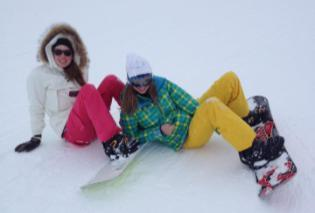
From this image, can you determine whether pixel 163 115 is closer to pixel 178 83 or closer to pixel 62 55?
pixel 62 55

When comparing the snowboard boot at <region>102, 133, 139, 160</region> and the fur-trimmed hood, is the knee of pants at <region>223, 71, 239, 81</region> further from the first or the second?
the fur-trimmed hood

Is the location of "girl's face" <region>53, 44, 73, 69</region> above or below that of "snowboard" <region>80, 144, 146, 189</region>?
above

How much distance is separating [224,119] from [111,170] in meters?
0.74

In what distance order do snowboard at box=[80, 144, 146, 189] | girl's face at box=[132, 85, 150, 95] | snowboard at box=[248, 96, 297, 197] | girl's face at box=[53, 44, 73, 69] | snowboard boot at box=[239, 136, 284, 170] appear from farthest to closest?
girl's face at box=[53, 44, 73, 69] → girl's face at box=[132, 85, 150, 95] → snowboard at box=[80, 144, 146, 189] → snowboard boot at box=[239, 136, 284, 170] → snowboard at box=[248, 96, 297, 197]

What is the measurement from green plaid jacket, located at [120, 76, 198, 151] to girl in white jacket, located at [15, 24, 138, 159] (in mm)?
94

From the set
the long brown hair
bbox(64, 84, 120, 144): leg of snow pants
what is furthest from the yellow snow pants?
bbox(64, 84, 120, 144): leg of snow pants

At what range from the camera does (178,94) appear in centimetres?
219

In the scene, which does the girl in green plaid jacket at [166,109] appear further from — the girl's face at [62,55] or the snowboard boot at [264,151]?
the girl's face at [62,55]

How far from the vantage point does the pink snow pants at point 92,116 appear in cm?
212

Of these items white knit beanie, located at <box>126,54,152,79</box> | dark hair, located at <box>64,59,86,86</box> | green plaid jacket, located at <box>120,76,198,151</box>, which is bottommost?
green plaid jacket, located at <box>120,76,198,151</box>

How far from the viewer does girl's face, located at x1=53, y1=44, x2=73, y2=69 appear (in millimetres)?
2240

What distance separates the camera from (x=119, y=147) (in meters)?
2.12

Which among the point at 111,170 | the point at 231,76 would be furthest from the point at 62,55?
the point at 231,76

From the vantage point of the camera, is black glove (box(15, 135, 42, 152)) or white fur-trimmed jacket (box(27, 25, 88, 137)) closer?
white fur-trimmed jacket (box(27, 25, 88, 137))
